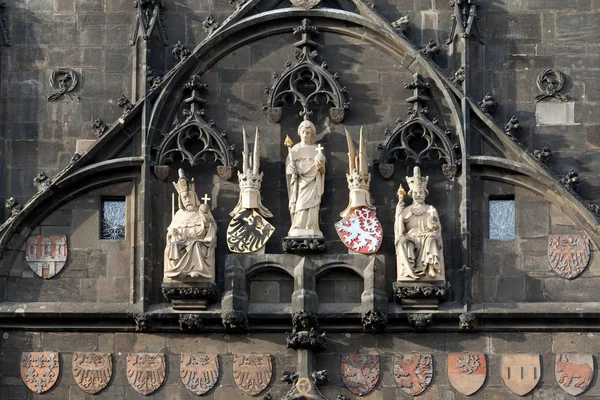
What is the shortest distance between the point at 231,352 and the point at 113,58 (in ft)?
14.7

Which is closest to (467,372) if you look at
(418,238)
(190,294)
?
(418,238)

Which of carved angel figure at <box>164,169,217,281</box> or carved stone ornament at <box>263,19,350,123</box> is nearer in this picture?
carved angel figure at <box>164,169,217,281</box>

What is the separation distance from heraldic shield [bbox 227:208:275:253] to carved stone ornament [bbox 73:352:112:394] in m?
2.20

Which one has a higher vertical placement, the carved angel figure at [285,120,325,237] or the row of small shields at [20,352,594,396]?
the carved angel figure at [285,120,325,237]

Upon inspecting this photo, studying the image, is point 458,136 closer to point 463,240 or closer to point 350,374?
point 463,240

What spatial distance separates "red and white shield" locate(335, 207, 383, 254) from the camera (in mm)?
31422

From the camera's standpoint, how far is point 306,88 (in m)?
32.4

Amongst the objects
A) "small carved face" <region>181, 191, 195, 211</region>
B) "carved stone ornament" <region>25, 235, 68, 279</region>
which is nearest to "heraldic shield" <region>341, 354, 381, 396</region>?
"small carved face" <region>181, 191, 195, 211</region>

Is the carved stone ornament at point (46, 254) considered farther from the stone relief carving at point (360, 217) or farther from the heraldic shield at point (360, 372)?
the heraldic shield at point (360, 372)

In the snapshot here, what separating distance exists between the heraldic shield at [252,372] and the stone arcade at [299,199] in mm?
26

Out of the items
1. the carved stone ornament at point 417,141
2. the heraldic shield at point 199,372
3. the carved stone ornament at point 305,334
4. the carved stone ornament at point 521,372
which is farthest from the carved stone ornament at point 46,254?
the carved stone ornament at point 521,372

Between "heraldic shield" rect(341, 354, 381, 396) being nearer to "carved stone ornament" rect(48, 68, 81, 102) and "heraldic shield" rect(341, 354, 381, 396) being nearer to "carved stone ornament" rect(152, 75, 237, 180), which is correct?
"carved stone ornament" rect(152, 75, 237, 180)

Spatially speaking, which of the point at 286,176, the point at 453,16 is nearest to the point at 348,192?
the point at 286,176

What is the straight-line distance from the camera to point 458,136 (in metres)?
31.9
